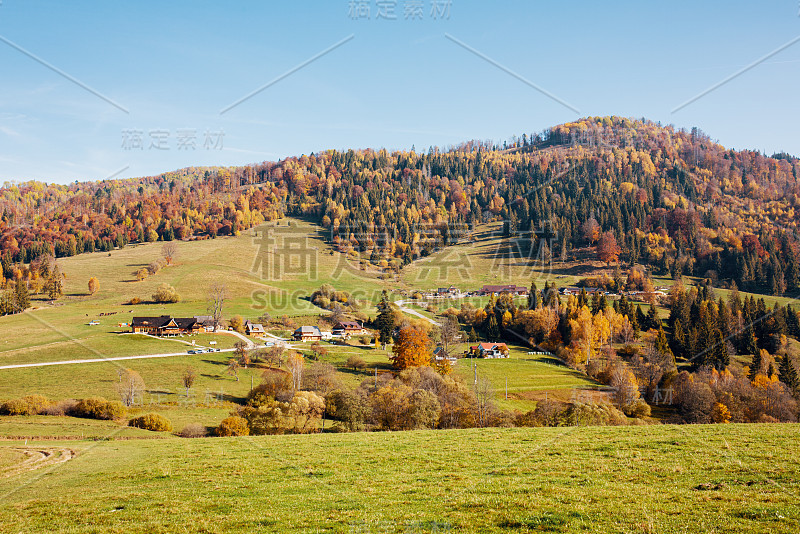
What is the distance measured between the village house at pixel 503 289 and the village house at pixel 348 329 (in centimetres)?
5608

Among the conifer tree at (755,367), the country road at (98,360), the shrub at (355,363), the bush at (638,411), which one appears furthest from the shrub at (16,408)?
the conifer tree at (755,367)

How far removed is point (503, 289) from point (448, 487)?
142248 mm

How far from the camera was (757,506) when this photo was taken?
10188 millimetres

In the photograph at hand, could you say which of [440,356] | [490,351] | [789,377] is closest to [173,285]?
[440,356]

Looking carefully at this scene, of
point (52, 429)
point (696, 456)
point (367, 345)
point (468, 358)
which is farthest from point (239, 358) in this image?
point (696, 456)

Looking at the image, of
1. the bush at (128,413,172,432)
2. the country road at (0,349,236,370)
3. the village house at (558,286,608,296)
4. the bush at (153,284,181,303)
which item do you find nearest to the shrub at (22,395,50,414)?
the bush at (128,413,172,432)

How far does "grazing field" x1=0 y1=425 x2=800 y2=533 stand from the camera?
10227 mm

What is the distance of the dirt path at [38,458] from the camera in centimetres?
1984

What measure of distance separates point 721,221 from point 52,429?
239 meters

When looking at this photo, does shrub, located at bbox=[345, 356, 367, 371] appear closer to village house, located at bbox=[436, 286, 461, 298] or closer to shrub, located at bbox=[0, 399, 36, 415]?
shrub, located at bbox=[0, 399, 36, 415]

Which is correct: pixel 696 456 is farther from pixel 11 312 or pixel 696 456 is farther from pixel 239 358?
pixel 11 312

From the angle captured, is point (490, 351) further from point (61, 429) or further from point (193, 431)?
point (61, 429)

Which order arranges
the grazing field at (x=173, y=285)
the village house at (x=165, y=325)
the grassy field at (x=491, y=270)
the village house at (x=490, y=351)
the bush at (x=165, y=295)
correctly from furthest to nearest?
the grassy field at (x=491, y=270), the bush at (x=165, y=295), the village house at (x=490, y=351), the village house at (x=165, y=325), the grazing field at (x=173, y=285)

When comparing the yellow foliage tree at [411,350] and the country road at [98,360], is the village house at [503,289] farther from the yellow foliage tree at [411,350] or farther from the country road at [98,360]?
the country road at [98,360]
